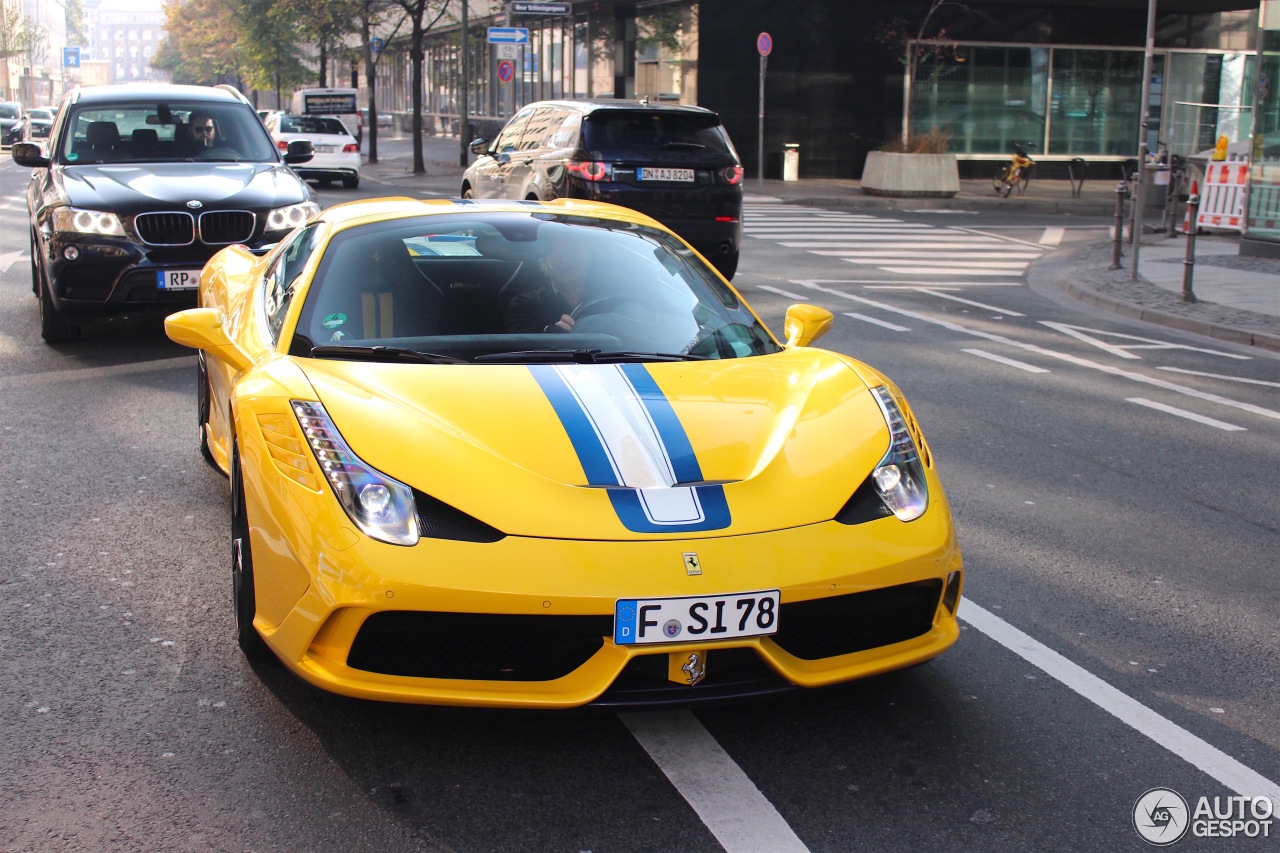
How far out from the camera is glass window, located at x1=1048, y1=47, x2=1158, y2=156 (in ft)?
118

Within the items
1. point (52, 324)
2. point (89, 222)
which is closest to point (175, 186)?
point (89, 222)

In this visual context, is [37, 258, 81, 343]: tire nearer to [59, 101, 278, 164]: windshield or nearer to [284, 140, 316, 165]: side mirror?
[59, 101, 278, 164]: windshield

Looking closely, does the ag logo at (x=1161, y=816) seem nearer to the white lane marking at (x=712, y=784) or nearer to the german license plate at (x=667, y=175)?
the white lane marking at (x=712, y=784)

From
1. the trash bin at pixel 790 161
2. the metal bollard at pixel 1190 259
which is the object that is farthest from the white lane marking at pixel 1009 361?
the trash bin at pixel 790 161

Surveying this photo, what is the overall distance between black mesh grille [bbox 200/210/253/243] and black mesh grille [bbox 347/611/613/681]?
6627 millimetres

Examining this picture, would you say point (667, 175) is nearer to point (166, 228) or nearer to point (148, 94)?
point (148, 94)

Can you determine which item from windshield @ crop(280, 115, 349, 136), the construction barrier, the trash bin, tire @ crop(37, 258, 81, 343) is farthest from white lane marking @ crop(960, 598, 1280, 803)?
the trash bin

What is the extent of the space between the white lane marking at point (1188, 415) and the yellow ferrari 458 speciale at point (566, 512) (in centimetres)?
436

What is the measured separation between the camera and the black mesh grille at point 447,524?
3.22 metres

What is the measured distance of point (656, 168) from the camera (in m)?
13.2

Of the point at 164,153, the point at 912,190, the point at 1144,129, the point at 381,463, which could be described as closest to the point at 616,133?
the point at 164,153

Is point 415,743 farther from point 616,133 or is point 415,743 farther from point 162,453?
point 616,133

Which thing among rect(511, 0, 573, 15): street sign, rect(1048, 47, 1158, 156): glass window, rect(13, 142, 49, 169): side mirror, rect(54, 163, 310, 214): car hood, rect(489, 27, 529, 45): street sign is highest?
rect(511, 0, 573, 15): street sign

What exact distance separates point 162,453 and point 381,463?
3.50 metres
